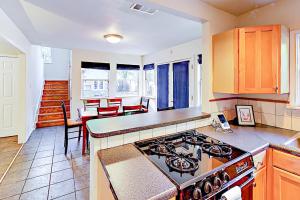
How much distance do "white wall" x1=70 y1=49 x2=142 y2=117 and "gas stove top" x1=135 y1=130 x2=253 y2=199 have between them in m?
→ 4.65

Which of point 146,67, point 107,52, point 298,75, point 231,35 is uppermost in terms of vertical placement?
point 107,52

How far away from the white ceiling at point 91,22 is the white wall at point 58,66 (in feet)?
11.5

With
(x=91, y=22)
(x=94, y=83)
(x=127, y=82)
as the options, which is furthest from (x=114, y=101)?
(x=91, y=22)

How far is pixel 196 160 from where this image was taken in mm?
1153

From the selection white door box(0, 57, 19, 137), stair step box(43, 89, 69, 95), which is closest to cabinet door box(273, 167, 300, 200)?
white door box(0, 57, 19, 137)

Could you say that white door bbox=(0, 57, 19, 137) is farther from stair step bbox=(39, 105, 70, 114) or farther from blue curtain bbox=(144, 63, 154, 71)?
blue curtain bbox=(144, 63, 154, 71)

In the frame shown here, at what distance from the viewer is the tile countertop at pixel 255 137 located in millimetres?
1373

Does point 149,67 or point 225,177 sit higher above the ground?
point 149,67

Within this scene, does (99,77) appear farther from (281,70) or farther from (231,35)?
(281,70)

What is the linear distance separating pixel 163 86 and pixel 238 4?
11.5 feet

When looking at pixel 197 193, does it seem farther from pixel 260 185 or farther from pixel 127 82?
pixel 127 82

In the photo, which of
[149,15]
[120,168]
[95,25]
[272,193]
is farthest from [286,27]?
[95,25]

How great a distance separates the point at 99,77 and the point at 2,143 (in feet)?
10.4

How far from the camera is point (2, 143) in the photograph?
3811mm
